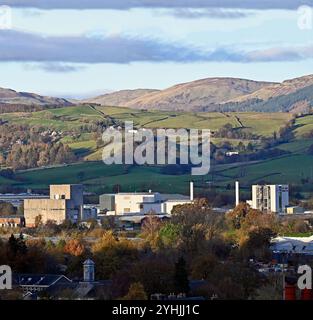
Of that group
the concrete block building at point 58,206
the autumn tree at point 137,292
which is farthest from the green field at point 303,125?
the autumn tree at point 137,292

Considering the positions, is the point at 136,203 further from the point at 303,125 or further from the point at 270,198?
the point at 303,125

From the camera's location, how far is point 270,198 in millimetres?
86500

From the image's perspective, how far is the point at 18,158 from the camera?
11756cm

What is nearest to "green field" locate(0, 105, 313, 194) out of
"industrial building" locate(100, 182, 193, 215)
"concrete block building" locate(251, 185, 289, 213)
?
"concrete block building" locate(251, 185, 289, 213)

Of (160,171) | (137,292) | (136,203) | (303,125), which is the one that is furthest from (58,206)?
(137,292)

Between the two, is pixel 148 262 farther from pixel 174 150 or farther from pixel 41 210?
pixel 174 150

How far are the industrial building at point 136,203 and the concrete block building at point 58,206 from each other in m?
4.53

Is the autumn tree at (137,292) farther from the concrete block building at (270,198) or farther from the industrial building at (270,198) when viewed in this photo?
the concrete block building at (270,198)

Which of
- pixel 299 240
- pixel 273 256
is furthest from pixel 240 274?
pixel 299 240

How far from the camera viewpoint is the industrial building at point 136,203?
88375 millimetres

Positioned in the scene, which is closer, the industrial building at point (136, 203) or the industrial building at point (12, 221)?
the industrial building at point (12, 221)

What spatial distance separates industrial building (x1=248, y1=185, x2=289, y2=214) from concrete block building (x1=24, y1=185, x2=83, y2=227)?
11913 mm

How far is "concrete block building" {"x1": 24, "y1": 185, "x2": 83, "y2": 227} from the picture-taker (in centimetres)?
8112

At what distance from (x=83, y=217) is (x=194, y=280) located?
48603 millimetres
